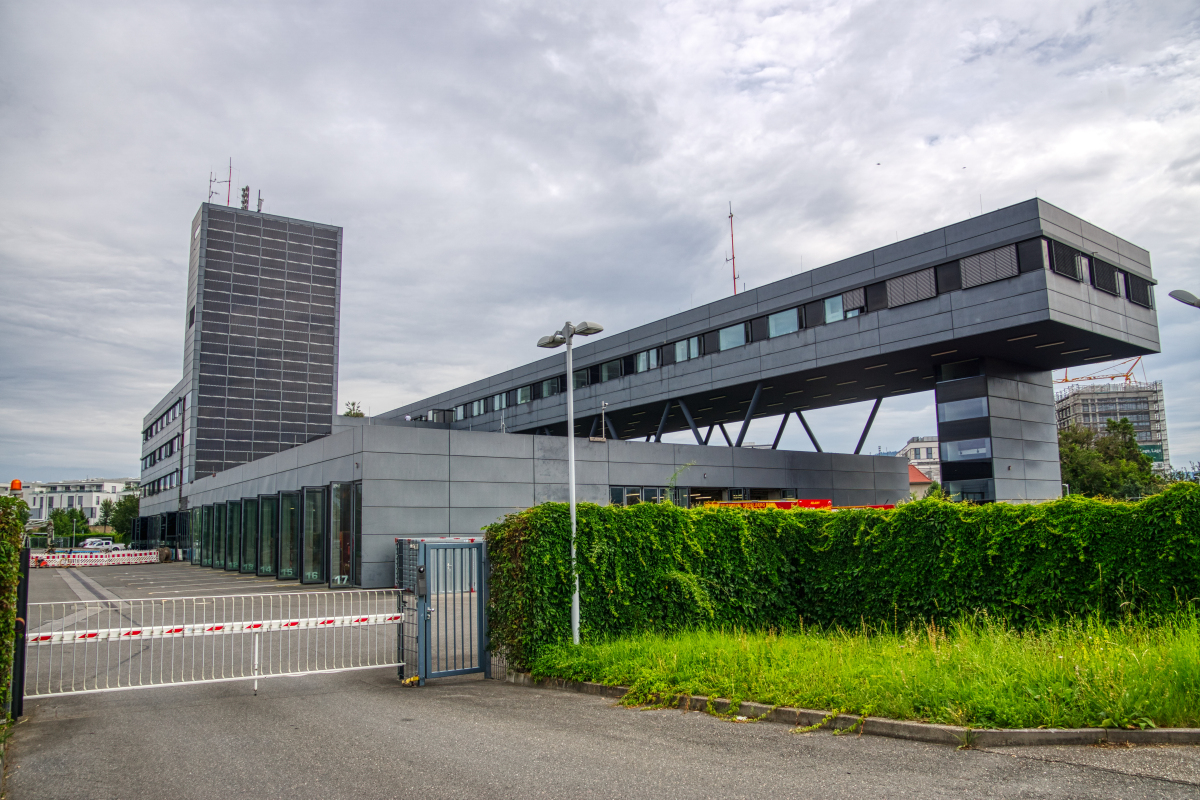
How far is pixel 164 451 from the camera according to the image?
71000mm

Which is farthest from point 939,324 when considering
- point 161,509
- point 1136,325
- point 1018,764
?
point 161,509

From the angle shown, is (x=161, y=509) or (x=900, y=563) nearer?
(x=900, y=563)

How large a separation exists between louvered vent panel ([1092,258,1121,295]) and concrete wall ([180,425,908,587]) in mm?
14898

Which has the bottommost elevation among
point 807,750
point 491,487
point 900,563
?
point 807,750

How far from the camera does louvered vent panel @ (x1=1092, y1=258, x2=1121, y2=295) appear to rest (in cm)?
2933

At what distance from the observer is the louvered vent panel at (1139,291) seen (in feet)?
102

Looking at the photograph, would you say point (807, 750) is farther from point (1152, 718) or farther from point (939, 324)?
point (939, 324)

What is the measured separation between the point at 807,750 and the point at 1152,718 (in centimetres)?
292

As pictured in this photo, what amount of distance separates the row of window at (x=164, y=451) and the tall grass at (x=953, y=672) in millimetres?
62643

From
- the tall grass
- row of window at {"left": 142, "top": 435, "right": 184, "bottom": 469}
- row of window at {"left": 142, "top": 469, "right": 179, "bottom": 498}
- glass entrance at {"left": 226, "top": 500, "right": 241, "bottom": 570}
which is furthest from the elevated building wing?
row of window at {"left": 142, "top": 469, "right": 179, "bottom": 498}

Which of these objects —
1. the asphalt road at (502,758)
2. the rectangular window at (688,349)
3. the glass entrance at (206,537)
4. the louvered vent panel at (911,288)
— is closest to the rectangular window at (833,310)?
the louvered vent panel at (911,288)

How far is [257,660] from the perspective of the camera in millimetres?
10227

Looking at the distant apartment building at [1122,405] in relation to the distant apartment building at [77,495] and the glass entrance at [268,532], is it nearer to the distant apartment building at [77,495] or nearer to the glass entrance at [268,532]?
the glass entrance at [268,532]

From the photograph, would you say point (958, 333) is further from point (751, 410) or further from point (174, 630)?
point (174, 630)
